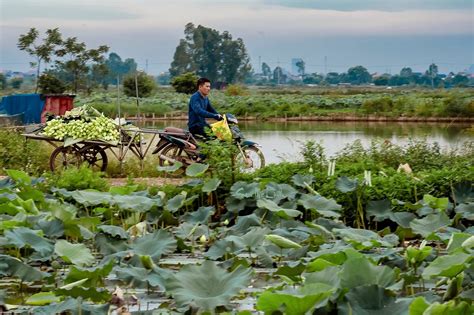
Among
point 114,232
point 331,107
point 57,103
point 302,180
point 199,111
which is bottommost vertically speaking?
point 331,107

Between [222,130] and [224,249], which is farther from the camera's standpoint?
[222,130]

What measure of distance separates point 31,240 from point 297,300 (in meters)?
2.65

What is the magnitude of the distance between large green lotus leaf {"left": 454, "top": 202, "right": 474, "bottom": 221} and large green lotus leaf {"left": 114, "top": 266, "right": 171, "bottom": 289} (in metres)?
3.11

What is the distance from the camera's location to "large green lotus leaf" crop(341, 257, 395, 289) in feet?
14.6

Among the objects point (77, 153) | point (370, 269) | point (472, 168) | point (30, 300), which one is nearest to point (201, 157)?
point (77, 153)

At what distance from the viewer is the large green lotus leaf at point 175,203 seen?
27.0 ft

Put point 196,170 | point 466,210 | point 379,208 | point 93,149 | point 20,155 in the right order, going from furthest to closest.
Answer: point 20,155 → point 93,149 → point 196,170 → point 379,208 → point 466,210

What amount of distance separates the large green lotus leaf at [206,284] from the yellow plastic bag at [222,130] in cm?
572

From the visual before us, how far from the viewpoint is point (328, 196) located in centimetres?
885

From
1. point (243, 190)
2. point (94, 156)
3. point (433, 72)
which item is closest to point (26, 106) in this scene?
Answer: point (94, 156)

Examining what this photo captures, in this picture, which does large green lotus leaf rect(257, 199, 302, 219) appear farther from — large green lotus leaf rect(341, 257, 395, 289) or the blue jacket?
the blue jacket

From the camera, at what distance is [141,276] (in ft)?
17.7

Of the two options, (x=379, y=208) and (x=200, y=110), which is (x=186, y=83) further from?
(x=379, y=208)

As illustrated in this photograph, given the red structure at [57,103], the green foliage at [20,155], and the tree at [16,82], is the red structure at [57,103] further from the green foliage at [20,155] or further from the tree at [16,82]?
the tree at [16,82]
